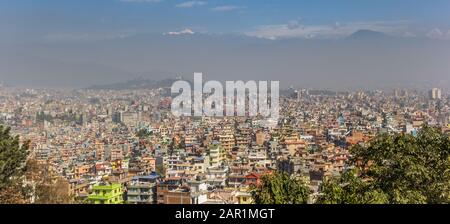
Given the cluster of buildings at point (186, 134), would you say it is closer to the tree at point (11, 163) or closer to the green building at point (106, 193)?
the green building at point (106, 193)

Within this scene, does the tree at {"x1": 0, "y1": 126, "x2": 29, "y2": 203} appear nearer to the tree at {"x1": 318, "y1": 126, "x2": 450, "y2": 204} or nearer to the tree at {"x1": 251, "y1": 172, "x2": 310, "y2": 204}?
the tree at {"x1": 251, "y1": 172, "x2": 310, "y2": 204}

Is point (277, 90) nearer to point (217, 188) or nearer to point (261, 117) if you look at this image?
point (261, 117)

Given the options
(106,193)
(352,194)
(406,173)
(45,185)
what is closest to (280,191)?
(352,194)

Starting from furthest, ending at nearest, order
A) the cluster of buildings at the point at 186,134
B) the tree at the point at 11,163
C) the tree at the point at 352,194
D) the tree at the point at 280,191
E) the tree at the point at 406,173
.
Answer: the cluster of buildings at the point at 186,134, the tree at the point at 11,163, the tree at the point at 280,191, the tree at the point at 406,173, the tree at the point at 352,194

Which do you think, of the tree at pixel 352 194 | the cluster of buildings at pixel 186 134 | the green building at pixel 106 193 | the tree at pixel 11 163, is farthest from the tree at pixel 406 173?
the green building at pixel 106 193

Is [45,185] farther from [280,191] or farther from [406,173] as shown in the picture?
[406,173]
